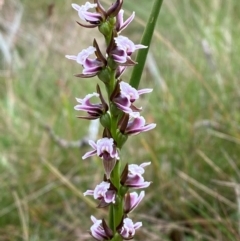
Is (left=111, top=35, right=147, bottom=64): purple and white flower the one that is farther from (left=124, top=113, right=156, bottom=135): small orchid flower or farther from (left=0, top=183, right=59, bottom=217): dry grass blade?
(left=0, top=183, right=59, bottom=217): dry grass blade

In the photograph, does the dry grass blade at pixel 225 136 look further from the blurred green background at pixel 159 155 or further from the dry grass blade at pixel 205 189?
the dry grass blade at pixel 205 189

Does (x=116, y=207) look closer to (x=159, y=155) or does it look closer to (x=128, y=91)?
(x=128, y=91)

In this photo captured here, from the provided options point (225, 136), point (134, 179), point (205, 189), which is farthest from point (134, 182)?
point (225, 136)

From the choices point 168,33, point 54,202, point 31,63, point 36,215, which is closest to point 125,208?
point 36,215

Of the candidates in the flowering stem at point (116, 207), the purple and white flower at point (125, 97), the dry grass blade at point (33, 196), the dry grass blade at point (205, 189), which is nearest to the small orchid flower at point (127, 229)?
the flowering stem at point (116, 207)

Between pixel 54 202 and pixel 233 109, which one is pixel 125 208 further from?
pixel 233 109

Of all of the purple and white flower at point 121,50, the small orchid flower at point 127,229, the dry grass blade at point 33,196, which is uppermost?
the purple and white flower at point 121,50

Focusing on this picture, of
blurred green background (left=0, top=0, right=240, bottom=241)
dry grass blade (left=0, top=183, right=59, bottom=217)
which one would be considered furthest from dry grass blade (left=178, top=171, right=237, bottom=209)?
dry grass blade (left=0, top=183, right=59, bottom=217)

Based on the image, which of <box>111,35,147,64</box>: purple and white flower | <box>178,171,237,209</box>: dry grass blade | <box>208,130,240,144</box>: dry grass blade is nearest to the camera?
<box>111,35,147,64</box>: purple and white flower
